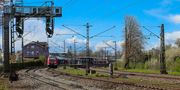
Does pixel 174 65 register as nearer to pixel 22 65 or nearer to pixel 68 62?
pixel 22 65

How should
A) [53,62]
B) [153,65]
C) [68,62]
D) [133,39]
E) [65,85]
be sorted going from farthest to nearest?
[133,39] < [68,62] < [53,62] < [153,65] < [65,85]

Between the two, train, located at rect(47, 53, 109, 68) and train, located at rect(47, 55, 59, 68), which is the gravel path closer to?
train, located at rect(47, 53, 109, 68)

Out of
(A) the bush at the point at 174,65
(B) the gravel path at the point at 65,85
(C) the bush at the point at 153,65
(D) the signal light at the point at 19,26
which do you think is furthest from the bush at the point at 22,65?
(A) the bush at the point at 174,65

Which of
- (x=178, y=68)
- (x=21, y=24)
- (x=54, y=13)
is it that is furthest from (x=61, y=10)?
(x=178, y=68)

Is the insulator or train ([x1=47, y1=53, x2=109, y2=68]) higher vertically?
the insulator

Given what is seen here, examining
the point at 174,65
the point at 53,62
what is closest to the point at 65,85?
the point at 174,65

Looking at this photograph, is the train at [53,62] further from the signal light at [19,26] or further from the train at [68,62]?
the signal light at [19,26]

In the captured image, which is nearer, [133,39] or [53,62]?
[53,62]

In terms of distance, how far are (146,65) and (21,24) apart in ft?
110

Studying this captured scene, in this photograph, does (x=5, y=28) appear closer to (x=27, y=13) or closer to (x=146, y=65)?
(x=27, y=13)

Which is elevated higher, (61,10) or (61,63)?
(61,10)

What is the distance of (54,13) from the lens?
51.5m

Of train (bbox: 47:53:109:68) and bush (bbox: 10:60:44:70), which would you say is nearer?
bush (bbox: 10:60:44:70)

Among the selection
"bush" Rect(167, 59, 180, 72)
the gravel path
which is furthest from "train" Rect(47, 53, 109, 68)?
the gravel path
